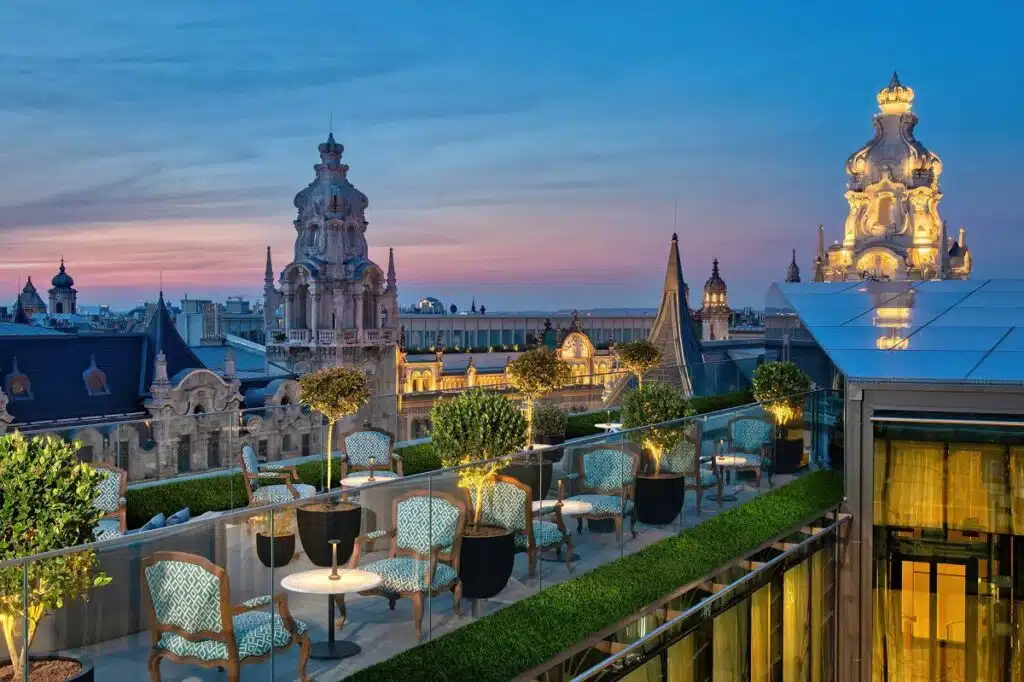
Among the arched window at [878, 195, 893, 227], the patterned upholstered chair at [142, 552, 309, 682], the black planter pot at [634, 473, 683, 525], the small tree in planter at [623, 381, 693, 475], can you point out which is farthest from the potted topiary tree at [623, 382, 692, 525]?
the arched window at [878, 195, 893, 227]

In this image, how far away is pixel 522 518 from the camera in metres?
8.31

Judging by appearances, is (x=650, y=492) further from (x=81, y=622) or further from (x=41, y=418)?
(x=41, y=418)

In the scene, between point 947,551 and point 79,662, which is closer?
point 79,662

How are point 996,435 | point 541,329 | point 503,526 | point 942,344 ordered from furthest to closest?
point 541,329 < point 942,344 < point 996,435 < point 503,526

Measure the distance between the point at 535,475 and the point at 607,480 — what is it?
0.90 meters

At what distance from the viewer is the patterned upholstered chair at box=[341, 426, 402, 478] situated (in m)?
13.0

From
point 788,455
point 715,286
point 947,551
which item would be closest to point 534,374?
point 788,455

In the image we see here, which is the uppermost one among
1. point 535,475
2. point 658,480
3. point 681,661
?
point 535,475

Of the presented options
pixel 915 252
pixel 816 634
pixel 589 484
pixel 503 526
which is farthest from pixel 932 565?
pixel 915 252

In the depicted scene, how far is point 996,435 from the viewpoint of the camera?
39.3ft

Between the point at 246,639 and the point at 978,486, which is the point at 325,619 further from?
the point at 978,486

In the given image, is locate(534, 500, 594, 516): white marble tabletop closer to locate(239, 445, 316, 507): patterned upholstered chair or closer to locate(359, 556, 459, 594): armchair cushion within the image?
locate(359, 556, 459, 594): armchair cushion

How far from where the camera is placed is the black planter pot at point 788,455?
12602 mm

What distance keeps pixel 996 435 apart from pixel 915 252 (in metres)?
65.0
